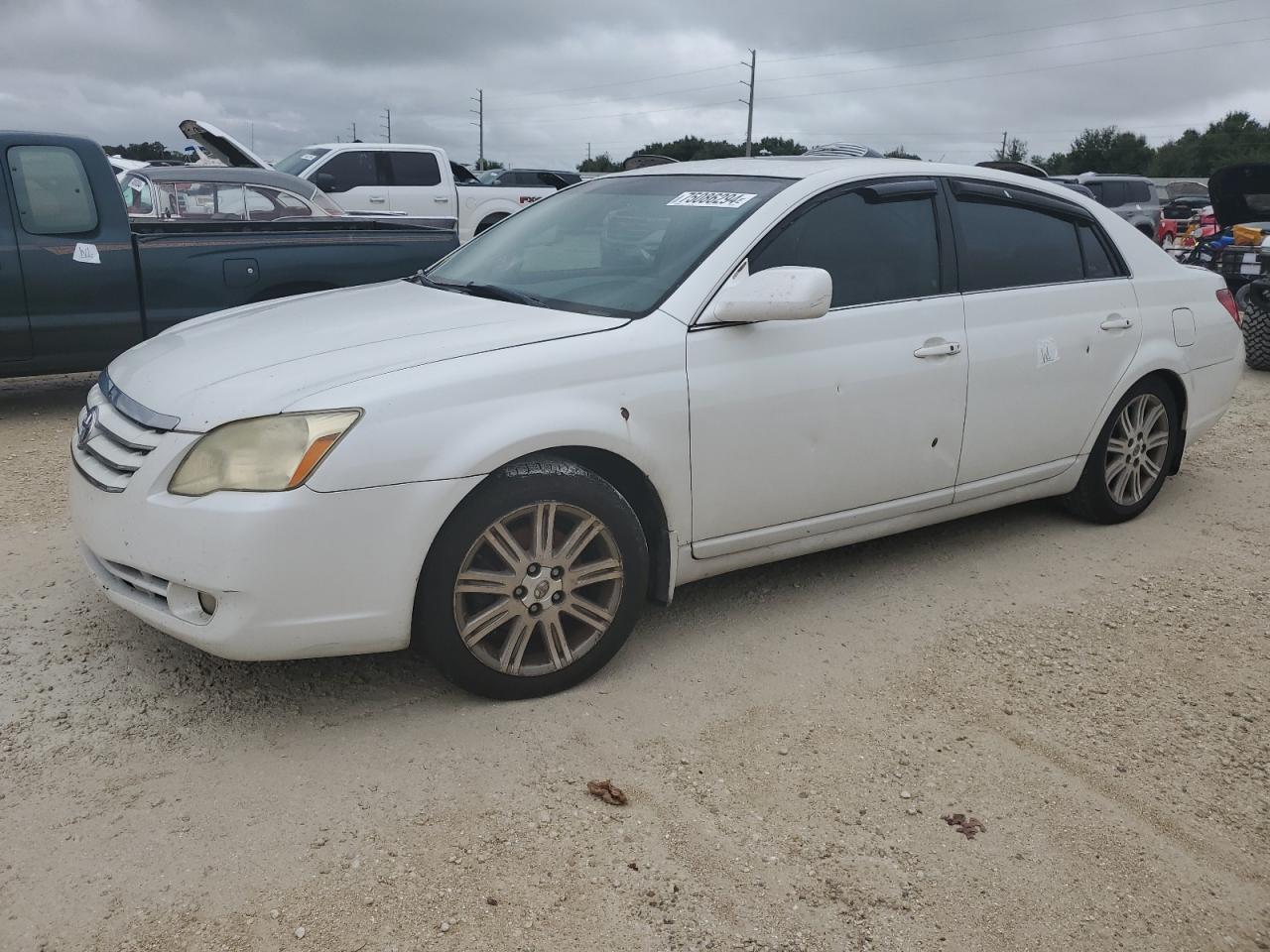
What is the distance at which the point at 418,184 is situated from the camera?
47.6 ft

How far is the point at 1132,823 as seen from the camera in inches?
105

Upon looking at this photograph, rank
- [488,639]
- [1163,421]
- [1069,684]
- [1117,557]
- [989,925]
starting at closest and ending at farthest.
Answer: [989,925]
[488,639]
[1069,684]
[1117,557]
[1163,421]

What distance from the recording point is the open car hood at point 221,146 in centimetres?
1033

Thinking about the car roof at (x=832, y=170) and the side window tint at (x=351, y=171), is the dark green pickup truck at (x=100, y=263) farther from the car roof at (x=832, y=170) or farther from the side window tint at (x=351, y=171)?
the side window tint at (x=351, y=171)

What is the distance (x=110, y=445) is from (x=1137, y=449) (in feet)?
13.5

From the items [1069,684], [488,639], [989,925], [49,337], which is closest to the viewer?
[989,925]

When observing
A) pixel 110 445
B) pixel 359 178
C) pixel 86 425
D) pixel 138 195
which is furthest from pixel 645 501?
pixel 359 178

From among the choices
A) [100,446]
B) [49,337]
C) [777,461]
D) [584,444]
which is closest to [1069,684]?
[777,461]

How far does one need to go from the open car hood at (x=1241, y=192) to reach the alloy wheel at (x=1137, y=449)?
507 centimetres

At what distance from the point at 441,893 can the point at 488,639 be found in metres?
0.84

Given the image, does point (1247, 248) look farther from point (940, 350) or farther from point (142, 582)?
point (142, 582)

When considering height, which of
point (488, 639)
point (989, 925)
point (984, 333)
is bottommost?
point (989, 925)

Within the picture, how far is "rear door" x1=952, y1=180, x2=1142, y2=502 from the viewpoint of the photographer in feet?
13.3

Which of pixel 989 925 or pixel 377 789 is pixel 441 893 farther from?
pixel 989 925
